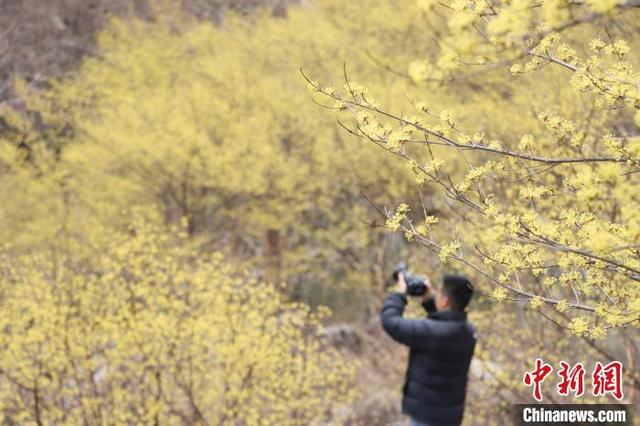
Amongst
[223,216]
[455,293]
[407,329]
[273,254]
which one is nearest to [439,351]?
[407,329]

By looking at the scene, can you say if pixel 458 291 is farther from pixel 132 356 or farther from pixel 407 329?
pixel 132 356

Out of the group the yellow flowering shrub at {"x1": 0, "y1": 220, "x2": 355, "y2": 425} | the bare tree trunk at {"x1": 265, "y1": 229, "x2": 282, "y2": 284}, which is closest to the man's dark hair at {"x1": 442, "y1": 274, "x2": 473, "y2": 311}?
the yellow flowering shrub at {"x1": 0, "y1": 220, "x2": 355, "y2": 425}

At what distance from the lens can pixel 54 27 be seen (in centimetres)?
1877

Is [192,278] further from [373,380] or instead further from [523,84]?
[523,84]

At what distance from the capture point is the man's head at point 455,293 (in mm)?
3531

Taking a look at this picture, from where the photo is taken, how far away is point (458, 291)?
3525 mm

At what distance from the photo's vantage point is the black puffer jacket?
348cm

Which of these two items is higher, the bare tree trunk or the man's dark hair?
the bare tree trunk

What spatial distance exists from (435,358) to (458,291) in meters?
0.41

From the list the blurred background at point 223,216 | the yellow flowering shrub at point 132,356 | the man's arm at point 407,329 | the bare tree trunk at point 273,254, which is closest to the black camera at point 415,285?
the man's arm at point 407,329

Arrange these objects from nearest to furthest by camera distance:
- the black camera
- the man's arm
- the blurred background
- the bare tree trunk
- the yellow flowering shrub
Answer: the man's arm < the black camera < the yellow flowering shrub < the blurred background < the bare tree trunk

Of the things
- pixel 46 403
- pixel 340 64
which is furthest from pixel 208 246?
pixel 46 403

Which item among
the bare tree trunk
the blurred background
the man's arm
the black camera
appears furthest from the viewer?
the bare tree trunk

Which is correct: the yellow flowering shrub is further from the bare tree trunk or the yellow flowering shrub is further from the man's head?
the bare tree trunk
